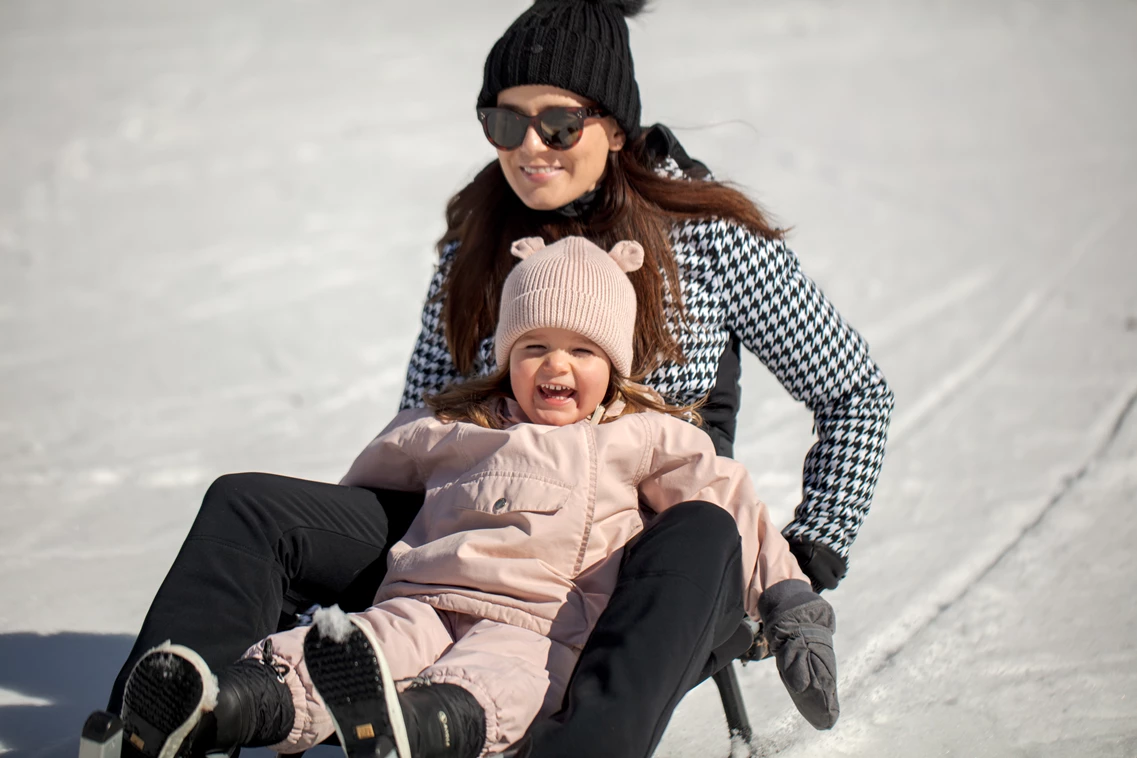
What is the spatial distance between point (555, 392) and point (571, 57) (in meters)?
0.65

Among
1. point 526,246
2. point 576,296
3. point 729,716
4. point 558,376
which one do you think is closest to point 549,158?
point 526,246

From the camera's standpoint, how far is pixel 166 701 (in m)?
1.41

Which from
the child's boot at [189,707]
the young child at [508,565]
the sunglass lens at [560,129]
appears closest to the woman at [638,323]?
the sunglass lens at [560,129]

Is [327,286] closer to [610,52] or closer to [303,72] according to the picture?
[303,72]

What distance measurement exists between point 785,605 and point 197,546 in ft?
2.99

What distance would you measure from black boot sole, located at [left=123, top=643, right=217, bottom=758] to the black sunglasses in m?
1.12

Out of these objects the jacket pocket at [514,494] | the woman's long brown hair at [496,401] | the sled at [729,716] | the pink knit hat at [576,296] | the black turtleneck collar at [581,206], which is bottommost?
the sled at [729,716]

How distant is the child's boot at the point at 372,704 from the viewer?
1373 millimetres

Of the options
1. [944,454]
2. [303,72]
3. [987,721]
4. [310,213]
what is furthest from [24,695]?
[303,72]

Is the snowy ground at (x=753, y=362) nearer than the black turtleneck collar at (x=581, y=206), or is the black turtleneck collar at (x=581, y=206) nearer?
the black turtleneck collar at (x=581, y=206)

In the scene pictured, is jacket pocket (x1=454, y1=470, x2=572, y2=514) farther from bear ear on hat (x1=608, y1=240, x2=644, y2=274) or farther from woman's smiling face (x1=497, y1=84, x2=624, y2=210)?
woman's smiling face (x1=497, y1=84, x2=624, y2=210)

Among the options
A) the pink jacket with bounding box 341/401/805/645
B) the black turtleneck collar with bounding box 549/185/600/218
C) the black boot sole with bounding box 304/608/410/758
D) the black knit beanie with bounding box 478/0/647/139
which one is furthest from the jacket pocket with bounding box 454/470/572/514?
the black knit beanie with bounding box 478/0/647/139

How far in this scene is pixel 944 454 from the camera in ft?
12.4

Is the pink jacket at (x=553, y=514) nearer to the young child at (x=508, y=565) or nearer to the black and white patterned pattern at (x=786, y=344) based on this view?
the young child at (x=508, y=565)
